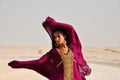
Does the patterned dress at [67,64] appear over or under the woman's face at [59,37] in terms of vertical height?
under

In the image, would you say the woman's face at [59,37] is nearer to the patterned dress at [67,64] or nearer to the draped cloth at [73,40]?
the draped cloth at [73,40]

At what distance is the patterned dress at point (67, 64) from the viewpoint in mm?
6648

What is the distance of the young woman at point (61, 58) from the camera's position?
6684mm

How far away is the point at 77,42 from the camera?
22.8 feet

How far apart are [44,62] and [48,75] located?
0.79 feet

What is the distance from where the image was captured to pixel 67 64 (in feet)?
21.9

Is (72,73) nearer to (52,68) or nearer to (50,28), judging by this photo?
(52,68)

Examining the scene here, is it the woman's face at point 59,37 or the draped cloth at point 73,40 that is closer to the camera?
the woman's face at point 59,37

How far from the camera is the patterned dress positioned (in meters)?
6.65

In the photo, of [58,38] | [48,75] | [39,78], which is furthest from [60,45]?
[39,78]

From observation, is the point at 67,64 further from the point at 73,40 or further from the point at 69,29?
the point at 69,29

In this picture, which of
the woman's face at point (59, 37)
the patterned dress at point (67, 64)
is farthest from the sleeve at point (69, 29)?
the patterned dress at point (67, 64)

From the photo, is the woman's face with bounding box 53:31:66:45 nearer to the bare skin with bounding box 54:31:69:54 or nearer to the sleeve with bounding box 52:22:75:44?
the bare skin with bounding box 54:31:69:54

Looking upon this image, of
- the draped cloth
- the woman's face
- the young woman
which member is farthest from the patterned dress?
the woman's face
